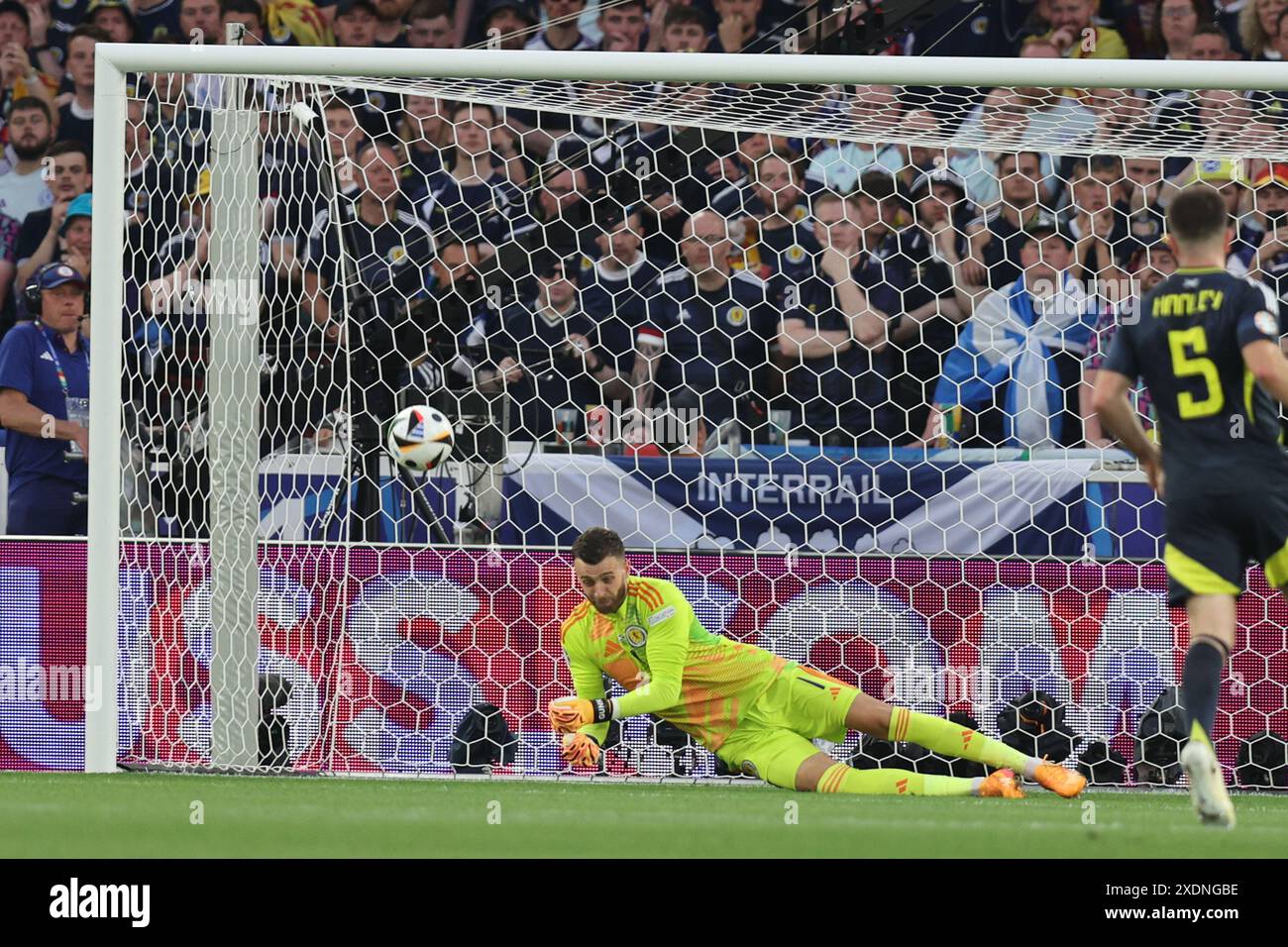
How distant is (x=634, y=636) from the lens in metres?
6.33

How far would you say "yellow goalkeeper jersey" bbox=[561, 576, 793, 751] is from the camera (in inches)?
243

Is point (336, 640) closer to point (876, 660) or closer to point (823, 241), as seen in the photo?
point (876, 660)

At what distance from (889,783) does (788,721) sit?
0.46 metres

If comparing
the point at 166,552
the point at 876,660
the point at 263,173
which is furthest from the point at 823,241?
the point at 166,552

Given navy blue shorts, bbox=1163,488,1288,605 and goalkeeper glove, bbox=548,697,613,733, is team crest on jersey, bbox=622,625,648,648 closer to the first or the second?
goalkeeper glove, bbox=548,697,613,733

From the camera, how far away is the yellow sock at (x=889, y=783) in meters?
6.17

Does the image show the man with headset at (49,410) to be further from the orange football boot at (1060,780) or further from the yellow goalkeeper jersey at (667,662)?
the orange football boot at (1060,780)

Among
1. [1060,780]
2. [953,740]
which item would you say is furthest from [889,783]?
[1060,780]

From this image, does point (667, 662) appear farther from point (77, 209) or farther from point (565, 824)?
point (77, 209)

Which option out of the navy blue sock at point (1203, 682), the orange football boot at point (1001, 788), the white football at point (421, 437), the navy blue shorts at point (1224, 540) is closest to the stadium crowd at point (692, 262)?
the white football at point (421, 437)

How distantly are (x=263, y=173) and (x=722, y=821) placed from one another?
3610 mm

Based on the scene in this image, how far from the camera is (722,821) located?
4.68 meters

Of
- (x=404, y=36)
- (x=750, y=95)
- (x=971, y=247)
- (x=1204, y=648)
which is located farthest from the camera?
(x=404, y=36)

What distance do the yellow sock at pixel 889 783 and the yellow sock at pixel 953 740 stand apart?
0.10 metres
